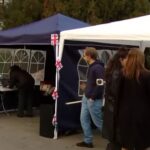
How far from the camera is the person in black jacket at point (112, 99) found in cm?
598

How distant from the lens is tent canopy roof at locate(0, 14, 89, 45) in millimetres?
9820

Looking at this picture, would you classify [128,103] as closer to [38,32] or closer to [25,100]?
[38,32]

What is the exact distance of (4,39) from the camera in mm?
10883

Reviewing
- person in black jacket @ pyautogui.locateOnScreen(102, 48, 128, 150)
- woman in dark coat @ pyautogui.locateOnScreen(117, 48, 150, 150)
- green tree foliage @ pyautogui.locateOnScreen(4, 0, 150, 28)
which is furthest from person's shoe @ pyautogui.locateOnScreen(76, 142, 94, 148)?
green tree foliage @ pyautogui.locateOnScreen(4, 0, 150, 28)

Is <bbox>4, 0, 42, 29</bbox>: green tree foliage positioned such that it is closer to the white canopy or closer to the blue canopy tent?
the blue canopy tent

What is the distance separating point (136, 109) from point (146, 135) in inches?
13.4

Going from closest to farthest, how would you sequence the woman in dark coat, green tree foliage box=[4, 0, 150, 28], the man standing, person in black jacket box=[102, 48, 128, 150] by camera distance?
1. the woman in dark coat
2. person in black jacket box=[102, 48, 128, 150]
3. the man standing
4. green tree foliage box=[4, 0, 150, 28]

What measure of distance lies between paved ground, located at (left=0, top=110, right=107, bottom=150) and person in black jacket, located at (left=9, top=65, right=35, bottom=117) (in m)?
0.83

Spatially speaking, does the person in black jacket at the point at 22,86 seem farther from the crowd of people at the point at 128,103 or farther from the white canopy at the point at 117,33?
the crowd of people at the point at 128,103

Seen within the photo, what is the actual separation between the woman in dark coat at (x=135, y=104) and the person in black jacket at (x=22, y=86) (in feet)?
21.4

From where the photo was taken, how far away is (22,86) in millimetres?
12156

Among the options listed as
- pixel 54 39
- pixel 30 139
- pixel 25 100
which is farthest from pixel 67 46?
pixel 25 100

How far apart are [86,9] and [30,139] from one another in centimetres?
985

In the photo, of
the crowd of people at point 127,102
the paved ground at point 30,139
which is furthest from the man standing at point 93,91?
the crowd of people at point 127,102
